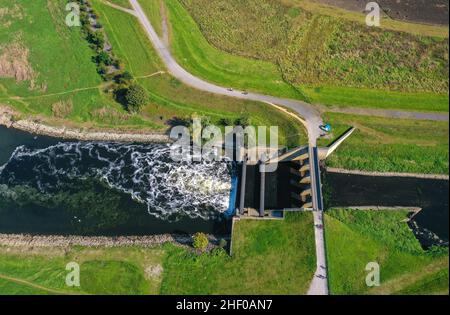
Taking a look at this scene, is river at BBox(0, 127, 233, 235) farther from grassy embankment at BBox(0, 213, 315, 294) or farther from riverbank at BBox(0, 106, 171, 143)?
grassy embankment at BBox(0, 213, 315, 294)

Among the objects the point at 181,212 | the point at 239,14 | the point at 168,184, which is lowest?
the point at 181,212

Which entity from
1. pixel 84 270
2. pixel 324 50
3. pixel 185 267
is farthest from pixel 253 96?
pixel 84 270

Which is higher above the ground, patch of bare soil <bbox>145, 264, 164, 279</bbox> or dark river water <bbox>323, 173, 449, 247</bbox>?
dark river water <bbox>323, 173, 449, 247</bbox>

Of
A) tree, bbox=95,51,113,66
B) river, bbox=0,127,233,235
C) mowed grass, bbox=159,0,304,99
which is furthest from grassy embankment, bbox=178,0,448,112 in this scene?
river, bbox=0,127,233,235

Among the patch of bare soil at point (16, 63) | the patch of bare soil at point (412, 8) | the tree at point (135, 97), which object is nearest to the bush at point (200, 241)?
the tree at point (135, 97)

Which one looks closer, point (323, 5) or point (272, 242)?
point (272, 242)

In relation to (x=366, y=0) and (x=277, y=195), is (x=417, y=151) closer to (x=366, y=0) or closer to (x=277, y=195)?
(x=277, y=195)

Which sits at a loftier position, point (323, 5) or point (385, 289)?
point (323, 5)

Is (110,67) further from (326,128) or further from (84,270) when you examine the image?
(326,128)
